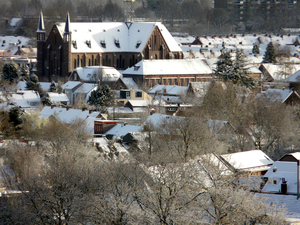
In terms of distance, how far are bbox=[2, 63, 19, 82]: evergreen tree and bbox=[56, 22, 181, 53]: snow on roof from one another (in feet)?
35.1

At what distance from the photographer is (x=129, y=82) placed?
81375 millimetres

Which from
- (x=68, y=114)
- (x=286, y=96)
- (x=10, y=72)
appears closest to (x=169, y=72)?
(x=10, y=72)

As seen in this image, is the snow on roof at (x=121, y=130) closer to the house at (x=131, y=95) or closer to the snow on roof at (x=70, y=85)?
the house at (x=131, y=95)

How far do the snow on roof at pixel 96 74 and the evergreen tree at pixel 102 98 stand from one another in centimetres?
1286

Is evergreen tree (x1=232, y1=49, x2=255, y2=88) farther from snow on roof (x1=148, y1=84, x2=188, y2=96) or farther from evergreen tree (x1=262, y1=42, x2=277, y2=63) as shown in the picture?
evergreen tree (x1=262, y1=42, x2=277, y2=63)

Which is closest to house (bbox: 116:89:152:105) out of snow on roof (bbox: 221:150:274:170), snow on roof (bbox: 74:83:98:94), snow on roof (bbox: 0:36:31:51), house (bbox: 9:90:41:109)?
snow on roof (bbox: 74:83:98:94)

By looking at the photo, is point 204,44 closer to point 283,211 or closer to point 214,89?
point 214,89

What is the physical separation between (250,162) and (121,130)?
12842mm

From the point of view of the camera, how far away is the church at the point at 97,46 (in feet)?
294

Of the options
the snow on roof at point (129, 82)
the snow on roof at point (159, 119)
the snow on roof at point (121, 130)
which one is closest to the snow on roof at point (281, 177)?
the snow on roof at point (159, 119)

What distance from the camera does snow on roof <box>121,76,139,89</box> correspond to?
79.9 meters

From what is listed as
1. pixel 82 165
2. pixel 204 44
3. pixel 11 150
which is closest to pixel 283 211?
pixel 82 165

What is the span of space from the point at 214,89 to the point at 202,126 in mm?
14412

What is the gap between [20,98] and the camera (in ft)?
222
